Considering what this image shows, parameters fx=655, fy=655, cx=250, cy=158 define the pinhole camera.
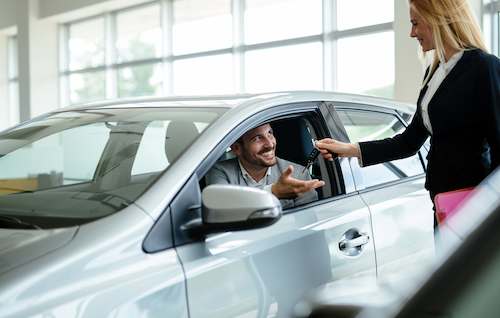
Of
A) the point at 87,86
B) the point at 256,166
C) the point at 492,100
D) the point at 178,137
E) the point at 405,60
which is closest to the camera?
the point at 178,137

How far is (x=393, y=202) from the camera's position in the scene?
2.25 meters

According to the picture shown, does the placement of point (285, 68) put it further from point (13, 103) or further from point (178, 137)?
point (13, 103)

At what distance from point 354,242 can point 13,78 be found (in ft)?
41.2

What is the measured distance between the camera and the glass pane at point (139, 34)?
1010 centimetres

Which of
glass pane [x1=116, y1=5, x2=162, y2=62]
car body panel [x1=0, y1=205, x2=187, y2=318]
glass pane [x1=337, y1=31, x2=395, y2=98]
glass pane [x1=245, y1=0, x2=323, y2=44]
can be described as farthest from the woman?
glass pane [x1=116, y1=5, x2=162, y2=62]

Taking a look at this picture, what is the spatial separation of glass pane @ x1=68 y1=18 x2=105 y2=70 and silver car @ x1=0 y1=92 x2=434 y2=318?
30.0 feet

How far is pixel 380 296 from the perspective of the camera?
2.29 ft

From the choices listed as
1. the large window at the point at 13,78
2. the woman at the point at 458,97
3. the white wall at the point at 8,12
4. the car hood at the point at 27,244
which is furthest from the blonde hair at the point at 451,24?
the large window at the point at 13,78

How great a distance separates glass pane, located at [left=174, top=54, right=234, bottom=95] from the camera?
9.05 m

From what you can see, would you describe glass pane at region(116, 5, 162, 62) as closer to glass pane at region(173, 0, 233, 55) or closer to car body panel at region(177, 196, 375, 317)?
glass pane at region(173, 0, 233, 55)

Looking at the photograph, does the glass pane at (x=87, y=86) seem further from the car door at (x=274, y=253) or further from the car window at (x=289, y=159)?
the car door at (x=274, y=253)

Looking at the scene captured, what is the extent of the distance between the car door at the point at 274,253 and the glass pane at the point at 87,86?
9.57 m

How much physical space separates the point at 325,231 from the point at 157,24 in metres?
8.62

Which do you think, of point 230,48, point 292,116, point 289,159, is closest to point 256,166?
point 289,159
